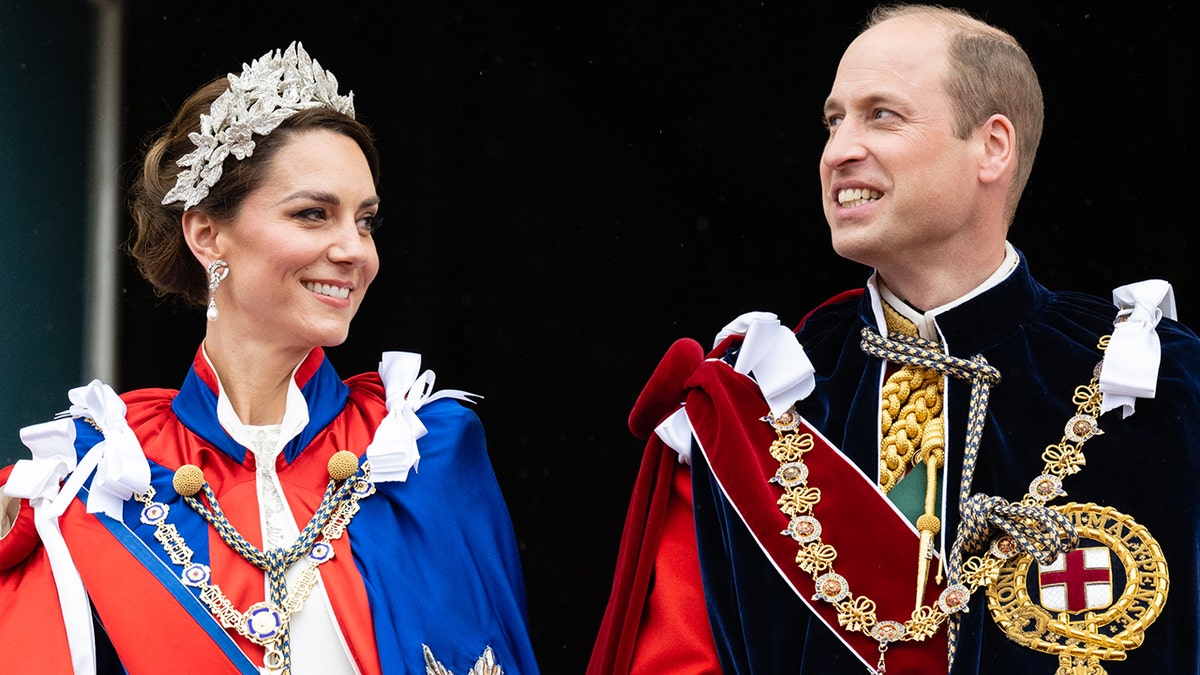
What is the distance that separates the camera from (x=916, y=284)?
10.5 feet

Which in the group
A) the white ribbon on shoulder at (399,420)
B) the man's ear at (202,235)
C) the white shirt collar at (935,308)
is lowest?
the white ribbon on shoulder at (399,420)

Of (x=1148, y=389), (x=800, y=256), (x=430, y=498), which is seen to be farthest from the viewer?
(x=800, y=256)

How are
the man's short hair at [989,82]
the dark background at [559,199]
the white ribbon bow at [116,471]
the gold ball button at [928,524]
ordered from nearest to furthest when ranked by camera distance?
the gold ball button at [928,524], the man's short hair at [989,82], the white ribbon bow at [116,471], the dark background at [559,199]

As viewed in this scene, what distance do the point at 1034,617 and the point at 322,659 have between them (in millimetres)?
1260

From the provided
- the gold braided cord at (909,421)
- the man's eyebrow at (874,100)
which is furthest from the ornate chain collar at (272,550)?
the man's eyebrow at (874,100)

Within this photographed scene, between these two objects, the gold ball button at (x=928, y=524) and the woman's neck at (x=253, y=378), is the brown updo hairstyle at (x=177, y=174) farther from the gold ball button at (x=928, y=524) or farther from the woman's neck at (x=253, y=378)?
the gold ball button at (x=928, y=524)

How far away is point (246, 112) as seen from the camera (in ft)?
11.6

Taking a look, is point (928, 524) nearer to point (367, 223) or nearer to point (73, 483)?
point (367, 223)

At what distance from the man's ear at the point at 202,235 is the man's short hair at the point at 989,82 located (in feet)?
4.44

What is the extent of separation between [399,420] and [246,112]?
2.22 feet

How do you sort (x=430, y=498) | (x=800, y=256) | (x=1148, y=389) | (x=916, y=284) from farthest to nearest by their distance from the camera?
(x=800, y=256), (x=430, y=498), (x=916, y=284), (x=1148, y=389)

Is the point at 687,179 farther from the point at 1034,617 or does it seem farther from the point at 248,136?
the point at 1034,617

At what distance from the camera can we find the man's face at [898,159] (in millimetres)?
3102

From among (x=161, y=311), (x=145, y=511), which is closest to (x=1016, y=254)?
(x=145, y=511)
